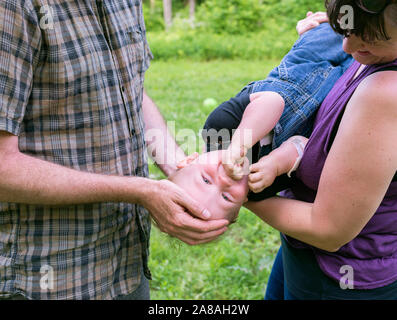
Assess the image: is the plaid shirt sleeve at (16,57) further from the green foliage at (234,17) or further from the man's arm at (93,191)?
the green foliage at (234,17)

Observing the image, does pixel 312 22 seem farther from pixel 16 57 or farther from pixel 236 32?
pixel 236 32

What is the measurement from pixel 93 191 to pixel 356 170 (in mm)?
887

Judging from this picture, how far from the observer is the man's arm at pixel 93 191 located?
1.57 metres

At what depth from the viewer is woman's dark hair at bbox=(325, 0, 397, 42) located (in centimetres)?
132

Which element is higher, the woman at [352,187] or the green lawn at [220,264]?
the woman at [352,187]

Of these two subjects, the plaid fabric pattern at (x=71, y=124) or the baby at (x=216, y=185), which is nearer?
the plaid fabric pattern at (x=71, y=124)

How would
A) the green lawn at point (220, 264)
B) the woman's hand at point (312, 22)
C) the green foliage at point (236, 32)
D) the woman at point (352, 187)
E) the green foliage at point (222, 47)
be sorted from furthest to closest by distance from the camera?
the green foliage at point (236, 32) → the green foliage at point (222, 47) → the green lawn at point (220, 264) → the woman's hand at point (312, 22) → the woman at point (352, 187)

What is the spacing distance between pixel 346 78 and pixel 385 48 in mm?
289

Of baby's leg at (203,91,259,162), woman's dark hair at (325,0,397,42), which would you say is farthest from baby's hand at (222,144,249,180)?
woman's dark hair at (325,0,397,42)

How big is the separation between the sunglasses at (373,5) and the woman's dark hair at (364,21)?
1cm

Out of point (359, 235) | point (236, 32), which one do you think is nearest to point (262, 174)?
point (359, 235)

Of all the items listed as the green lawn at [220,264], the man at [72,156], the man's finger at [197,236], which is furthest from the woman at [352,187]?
the green lawn at [220,264]

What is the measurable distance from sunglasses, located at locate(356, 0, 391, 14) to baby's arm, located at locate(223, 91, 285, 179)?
0.55m

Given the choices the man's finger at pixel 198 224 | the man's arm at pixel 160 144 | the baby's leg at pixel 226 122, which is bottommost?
the man's finger at pixel 198 224
